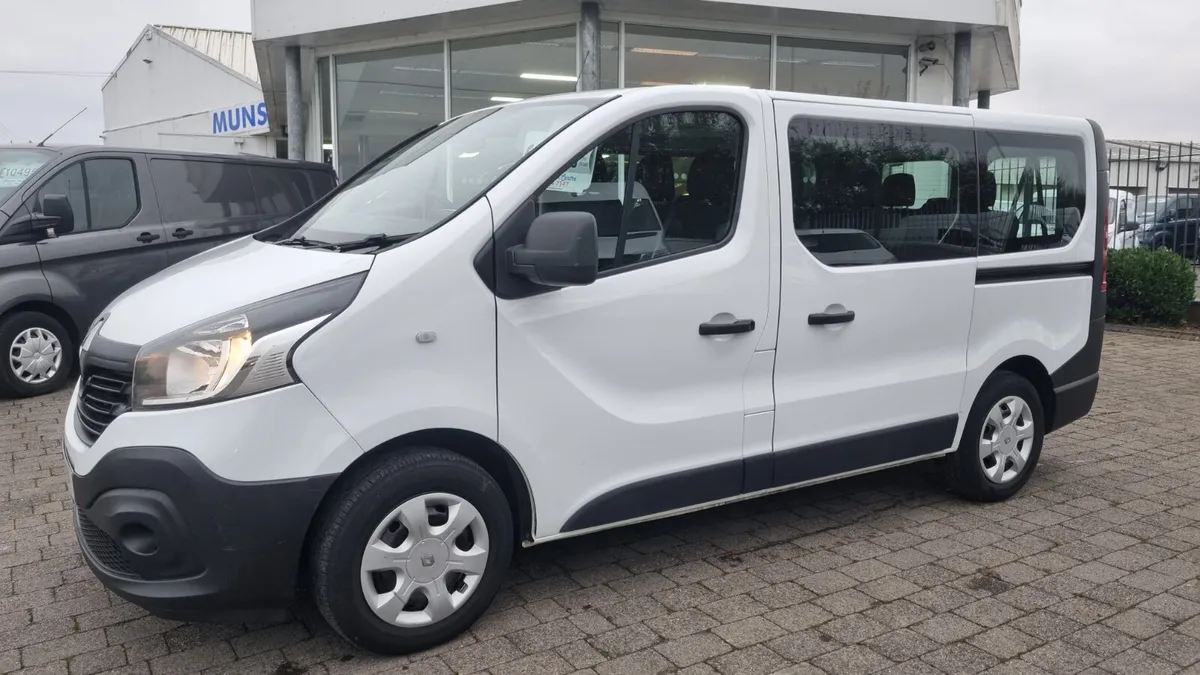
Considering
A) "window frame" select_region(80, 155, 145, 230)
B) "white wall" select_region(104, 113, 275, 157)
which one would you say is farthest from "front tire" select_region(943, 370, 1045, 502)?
"white wall" select_region(104, 113, 275, 157)

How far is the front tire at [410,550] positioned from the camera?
303 cm

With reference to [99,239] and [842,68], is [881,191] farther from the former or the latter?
[842,68]

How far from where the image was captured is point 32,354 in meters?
7.29

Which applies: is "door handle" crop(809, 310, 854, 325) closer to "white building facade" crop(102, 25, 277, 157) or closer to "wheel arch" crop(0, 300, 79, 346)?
"wheel arch" crop(0, 300, 79, 346)

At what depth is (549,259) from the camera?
10.4ft

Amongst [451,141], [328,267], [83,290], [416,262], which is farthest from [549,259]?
[83,290]

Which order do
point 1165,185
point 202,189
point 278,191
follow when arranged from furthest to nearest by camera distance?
point 1165,185 → point 278,191 → point 202,189

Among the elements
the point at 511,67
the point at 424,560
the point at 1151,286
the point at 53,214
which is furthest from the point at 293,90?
the point at 1151,286

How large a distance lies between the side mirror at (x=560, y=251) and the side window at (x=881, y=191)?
117cm

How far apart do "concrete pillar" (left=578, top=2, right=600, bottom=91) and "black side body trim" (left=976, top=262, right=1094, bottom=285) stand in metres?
5.91

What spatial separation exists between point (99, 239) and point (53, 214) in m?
0.46

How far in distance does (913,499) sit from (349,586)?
312 centimetres

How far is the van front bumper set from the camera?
2859mm

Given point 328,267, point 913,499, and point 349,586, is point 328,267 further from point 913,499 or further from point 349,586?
point 913,499
